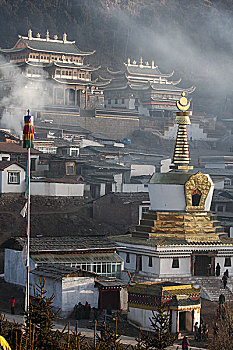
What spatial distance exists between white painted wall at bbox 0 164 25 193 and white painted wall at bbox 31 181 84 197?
2.45 ft

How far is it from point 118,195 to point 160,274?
39.3 ft

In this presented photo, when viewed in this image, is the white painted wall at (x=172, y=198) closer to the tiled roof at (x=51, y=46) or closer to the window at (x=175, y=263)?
the window at (x=175, y=263)

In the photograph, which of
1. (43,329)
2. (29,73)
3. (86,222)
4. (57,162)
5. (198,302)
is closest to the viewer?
(43,329)

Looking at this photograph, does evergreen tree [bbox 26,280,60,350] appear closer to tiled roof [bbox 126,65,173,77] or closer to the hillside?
tiled roof [bbox 126,65,173,77]

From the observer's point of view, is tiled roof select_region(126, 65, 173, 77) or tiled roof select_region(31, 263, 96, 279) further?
tiled roof select_region(126, 65, 173, 77)

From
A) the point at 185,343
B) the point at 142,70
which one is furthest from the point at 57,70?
the point at 185,343

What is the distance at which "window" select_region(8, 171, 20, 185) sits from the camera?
153ft

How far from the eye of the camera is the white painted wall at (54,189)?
156 ft

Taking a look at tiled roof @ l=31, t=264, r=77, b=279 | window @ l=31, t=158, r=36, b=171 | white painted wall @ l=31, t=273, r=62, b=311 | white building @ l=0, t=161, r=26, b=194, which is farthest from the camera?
window @ l=31, t=158, r=36, b=171

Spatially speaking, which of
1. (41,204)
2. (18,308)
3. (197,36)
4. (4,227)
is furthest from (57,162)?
(197,36)

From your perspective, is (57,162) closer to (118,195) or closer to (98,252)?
(118,195)

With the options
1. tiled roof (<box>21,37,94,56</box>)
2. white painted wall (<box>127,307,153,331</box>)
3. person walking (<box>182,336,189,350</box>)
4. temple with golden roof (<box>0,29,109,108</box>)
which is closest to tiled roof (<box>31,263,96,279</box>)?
white painted wall (<box>127,307,153,331</box>)

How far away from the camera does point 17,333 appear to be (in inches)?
896

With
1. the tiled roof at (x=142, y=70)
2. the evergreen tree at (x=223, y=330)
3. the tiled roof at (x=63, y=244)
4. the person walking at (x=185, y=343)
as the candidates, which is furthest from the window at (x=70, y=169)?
the tiled roof at (x=142, y=70)
